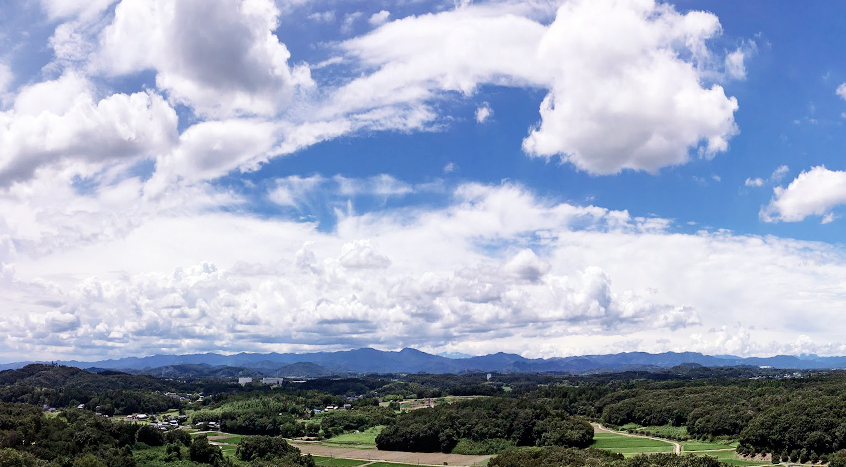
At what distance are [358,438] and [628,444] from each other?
214 feet

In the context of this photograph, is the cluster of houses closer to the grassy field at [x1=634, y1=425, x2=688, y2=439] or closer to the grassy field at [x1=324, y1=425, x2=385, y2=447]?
the grassy field at [x1=324, y1=425, x2=385, y2=447]

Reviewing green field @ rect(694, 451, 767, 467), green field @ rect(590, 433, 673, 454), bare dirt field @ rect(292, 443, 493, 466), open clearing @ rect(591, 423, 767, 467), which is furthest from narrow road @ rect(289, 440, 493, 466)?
green field @ rect(694, 451, 767, 467)

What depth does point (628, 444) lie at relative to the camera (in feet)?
394

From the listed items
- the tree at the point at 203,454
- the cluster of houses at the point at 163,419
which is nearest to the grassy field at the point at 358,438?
the cluster of houses at the point at 163,419

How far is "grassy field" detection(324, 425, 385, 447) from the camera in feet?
477

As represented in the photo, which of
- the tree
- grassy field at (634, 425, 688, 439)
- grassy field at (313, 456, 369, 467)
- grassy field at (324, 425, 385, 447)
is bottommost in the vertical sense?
grassy field at (324, 425, 385, 447)

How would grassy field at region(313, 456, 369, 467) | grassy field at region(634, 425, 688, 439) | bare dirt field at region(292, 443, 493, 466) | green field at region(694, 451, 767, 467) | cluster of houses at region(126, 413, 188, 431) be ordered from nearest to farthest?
green field at region(694, 451, 767, 467), grassy field at region(313, 456, 369, 467), bare dirt field at region(292, 443, 493, 466), grassy field at region(634, 425, 688, 439), cluster of houses at region(126, 413, 188, 431)

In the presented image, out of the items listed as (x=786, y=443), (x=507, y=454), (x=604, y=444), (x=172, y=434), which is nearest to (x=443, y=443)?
(x=604, y=444)

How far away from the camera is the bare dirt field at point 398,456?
11831 cm

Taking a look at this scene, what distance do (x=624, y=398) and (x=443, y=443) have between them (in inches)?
3044

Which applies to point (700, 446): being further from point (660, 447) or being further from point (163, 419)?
point (163, 419)

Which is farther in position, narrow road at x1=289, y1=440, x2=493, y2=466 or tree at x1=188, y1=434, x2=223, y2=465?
narrow road at x1=289, y1=440, x2=493, y2=466

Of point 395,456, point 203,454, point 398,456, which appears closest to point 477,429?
point 398,456

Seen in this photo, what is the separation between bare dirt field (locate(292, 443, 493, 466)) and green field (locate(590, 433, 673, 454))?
23687 mm
